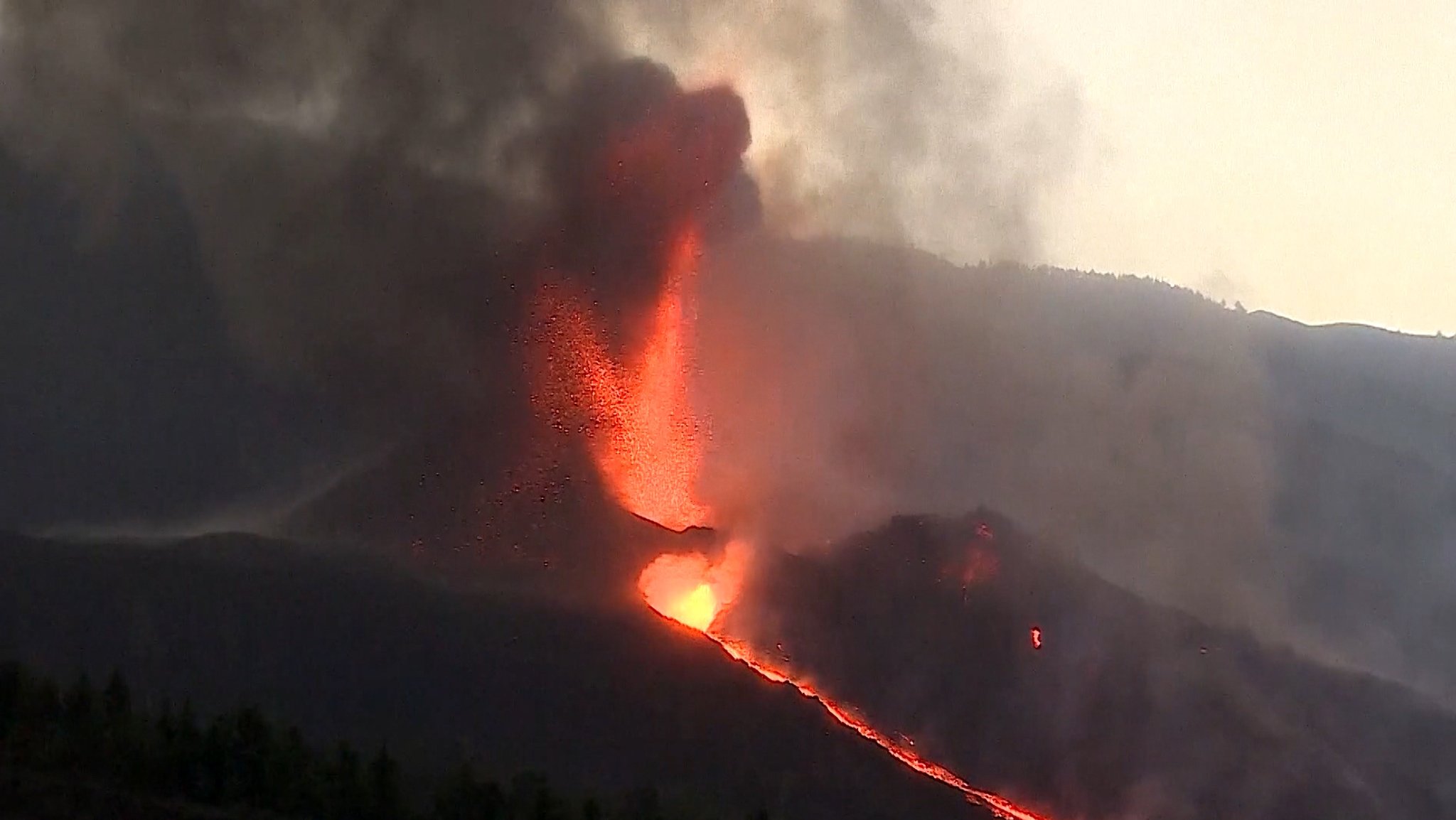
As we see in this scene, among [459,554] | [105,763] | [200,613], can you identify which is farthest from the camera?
[459,554]

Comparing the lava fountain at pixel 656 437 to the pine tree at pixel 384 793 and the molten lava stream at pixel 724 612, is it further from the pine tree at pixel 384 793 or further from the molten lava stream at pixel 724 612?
the pine tree at pixel 384 793

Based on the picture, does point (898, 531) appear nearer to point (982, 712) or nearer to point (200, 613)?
point (982, 712)

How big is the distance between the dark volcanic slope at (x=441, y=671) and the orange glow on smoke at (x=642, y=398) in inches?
279

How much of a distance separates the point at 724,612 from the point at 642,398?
255 inches

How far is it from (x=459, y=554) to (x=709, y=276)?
1424cm

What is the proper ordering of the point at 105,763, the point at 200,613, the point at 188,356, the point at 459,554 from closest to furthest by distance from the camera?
1. the point at 105,763
2. the point at 200,613
3. the point at 459,554
4. the point at 188,356

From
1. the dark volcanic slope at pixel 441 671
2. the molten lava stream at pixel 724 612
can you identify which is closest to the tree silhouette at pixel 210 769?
the dark volcanic slope at pixel 441 671

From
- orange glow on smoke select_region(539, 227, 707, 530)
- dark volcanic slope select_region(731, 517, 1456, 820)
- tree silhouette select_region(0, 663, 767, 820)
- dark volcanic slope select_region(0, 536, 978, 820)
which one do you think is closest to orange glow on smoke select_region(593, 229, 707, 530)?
orange glow on smoke select_region(539, 227, 707, 530)

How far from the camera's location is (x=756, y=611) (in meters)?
45.4

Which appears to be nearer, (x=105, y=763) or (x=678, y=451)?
(x=105, y=763)

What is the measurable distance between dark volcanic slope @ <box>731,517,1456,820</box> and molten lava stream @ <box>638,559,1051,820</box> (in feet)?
2.87

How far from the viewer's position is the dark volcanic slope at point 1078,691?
4403 centimetres

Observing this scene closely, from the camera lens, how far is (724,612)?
45.0m

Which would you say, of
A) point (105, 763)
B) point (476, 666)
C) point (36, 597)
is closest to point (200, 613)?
point (36, 597)
